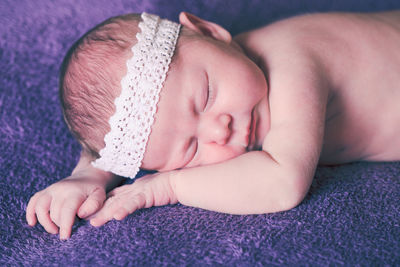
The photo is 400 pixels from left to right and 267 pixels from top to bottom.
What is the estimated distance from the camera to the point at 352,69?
1352 millimetres

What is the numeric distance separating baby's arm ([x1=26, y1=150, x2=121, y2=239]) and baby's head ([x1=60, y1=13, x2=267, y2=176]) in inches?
4.9

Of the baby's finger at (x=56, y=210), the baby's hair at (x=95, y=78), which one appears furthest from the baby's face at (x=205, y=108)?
the baby's finger at (x=56, y=210)

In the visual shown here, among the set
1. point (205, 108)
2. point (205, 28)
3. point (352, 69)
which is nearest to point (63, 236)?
point (205, 108)

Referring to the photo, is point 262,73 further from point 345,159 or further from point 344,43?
point 345,159

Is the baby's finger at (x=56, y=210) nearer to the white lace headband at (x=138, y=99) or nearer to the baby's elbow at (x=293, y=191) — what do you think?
the white lace headband at (x=138, y=99)

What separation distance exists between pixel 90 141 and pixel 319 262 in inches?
27.2

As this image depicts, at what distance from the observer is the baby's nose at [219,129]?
121cm

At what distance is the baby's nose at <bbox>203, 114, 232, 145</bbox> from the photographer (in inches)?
47.5

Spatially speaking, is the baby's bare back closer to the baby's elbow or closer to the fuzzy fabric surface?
the fuzzy fabric surface

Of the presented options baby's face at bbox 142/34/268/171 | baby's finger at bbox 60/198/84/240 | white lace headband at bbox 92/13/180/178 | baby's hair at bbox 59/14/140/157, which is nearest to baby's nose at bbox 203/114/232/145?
baby's face at bbox 142/34/268/171

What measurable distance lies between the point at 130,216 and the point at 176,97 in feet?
1.06

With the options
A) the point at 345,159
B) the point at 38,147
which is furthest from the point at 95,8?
the point at 345,159

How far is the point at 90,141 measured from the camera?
1.31m

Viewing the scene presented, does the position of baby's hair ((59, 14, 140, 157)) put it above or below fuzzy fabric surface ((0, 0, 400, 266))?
above
